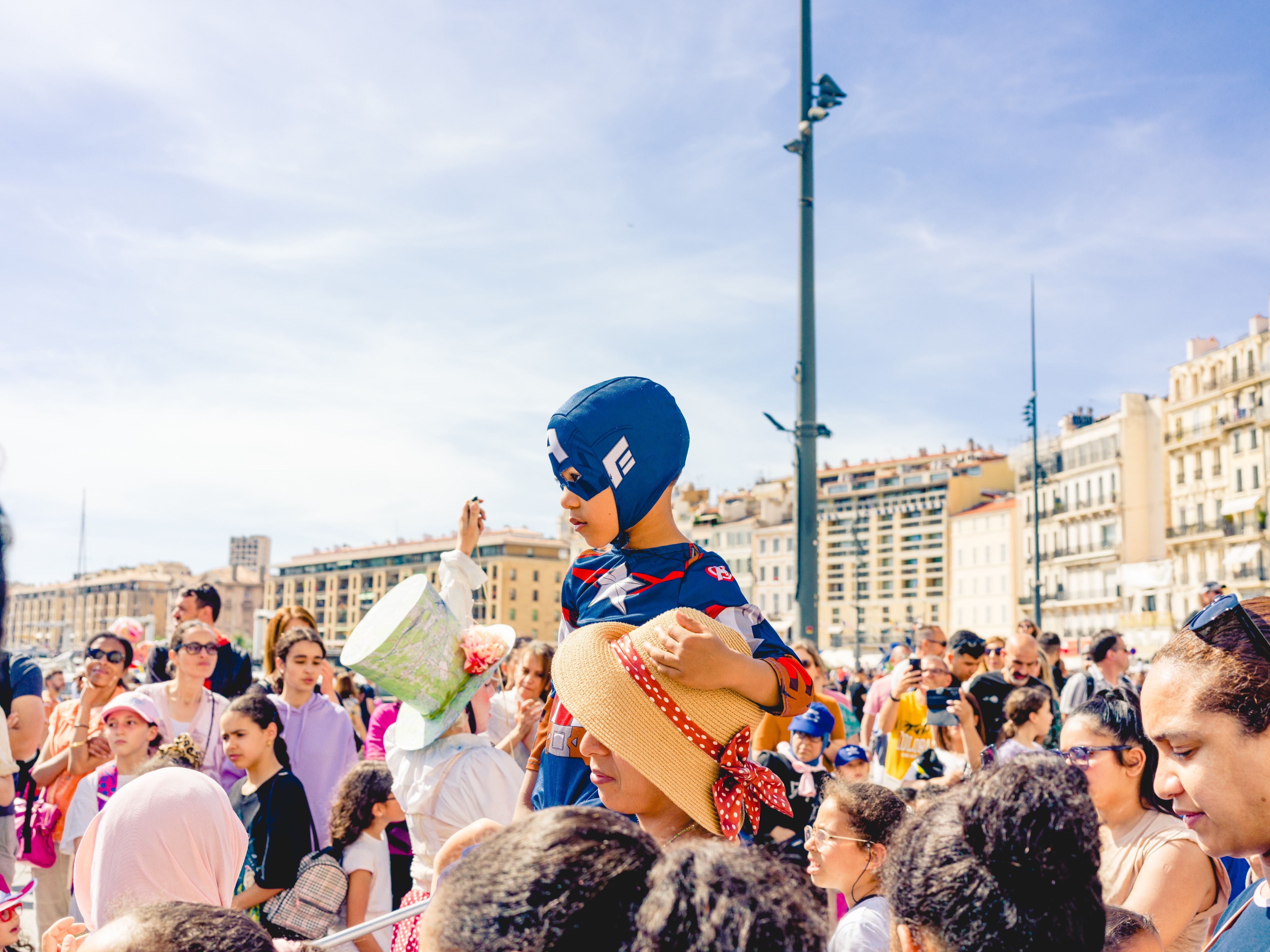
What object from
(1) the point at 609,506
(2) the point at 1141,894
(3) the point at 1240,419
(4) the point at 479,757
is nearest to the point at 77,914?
(4) the point at 479,757

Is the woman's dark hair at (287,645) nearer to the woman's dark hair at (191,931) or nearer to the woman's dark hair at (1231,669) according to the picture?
the woman's dark hair at (191,931)

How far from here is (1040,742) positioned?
20.2 ft

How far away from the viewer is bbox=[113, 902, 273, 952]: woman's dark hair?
153cm

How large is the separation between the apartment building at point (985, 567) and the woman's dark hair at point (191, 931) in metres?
79.8

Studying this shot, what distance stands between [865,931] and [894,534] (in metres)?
93.7

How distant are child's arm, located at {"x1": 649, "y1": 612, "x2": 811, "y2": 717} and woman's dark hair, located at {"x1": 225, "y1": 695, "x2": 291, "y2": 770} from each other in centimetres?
337

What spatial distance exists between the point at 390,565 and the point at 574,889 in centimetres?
14729

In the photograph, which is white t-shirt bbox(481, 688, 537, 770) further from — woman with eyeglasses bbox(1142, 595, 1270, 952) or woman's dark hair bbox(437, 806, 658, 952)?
woman's dark hair bbox(437, 806, 658, 952)

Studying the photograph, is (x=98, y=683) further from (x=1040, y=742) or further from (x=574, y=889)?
(x=574, y=889)

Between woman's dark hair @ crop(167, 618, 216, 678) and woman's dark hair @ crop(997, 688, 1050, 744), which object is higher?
woman's dark hair @ crop(167, 618, 216, 678)

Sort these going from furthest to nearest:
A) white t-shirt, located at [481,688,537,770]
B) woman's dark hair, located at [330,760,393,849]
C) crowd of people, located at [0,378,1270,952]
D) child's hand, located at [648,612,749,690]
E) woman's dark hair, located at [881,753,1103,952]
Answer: white t-shirt, located at [481,688,537,770] < woman's dark hair, located at [330,760,393,849] < child's hand, located at [648,612,749,690] < woman's dark hair, located at [881,753,1103,952] < crowd of people, located at [0,378,1270,952]

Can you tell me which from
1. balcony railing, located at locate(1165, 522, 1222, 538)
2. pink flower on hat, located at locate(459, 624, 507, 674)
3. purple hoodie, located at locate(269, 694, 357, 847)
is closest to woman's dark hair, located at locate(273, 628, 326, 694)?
purple hoodie, located at locate(269, 694, 357, 847)

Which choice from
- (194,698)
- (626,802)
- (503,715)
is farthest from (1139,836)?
(194,698)

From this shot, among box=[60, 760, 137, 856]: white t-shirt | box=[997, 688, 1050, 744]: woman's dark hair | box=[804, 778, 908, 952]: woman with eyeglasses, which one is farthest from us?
box=[997, 688, 1050, 744]: woman's dark hair
